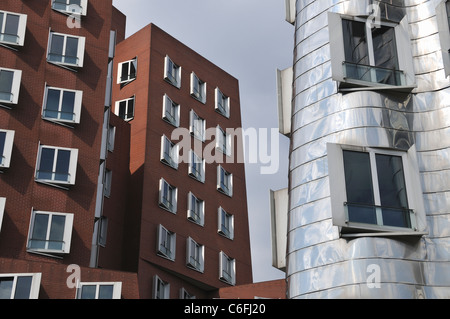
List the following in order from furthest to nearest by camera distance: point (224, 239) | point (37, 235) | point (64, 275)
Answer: point (224, 239), point (37, 235), point (64, 275)

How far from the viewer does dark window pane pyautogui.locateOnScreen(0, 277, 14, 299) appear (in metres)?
27.0

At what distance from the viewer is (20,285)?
27.4m

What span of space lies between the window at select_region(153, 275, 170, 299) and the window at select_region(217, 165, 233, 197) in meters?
8.50

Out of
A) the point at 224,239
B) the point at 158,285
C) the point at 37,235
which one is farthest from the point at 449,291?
the point at 224,239

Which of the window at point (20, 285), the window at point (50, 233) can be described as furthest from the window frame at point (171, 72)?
the window at point (20, 285)

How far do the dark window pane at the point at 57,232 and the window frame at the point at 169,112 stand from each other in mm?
12507

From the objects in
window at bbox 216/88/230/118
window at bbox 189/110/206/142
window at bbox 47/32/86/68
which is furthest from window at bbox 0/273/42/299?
window at bbox 216/88/230/118

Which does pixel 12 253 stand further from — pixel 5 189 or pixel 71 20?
pixel 71 20

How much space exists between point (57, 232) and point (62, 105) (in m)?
6.05

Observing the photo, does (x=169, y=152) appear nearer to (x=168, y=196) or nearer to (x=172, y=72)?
(x=168, y=196)

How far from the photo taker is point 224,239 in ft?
144
